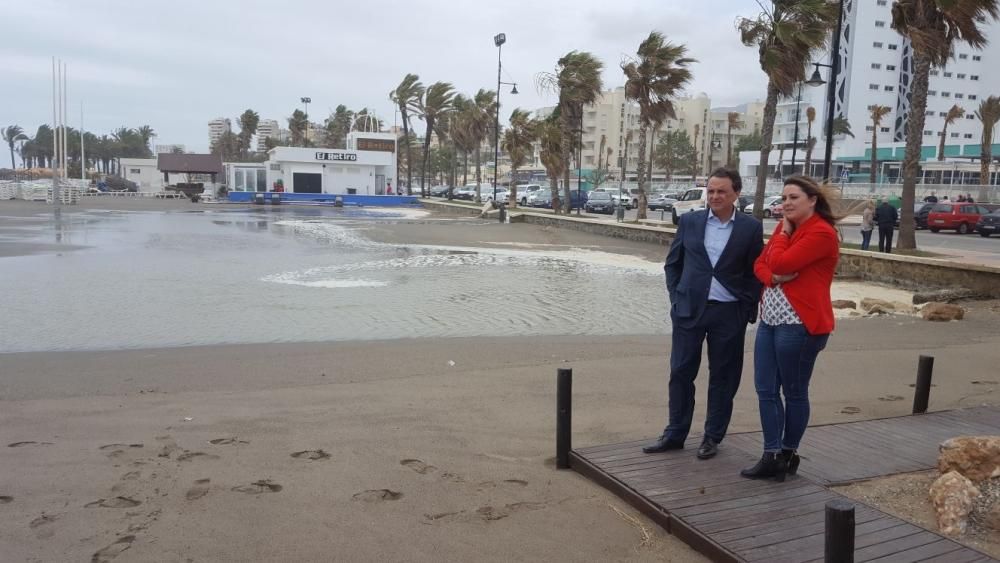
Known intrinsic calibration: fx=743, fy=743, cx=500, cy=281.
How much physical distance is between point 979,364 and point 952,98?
104982mm

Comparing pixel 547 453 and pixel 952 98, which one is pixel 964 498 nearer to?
pixel 547 453

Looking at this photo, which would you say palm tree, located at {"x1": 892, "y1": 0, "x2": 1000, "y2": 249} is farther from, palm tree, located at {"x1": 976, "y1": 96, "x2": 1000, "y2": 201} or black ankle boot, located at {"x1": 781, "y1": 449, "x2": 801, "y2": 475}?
palm tree, located at {"x1": 976, "y1": 96, "x2": 1000, "y2": 201}

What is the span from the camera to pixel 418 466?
4.79 meters

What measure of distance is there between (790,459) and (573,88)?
33.9m

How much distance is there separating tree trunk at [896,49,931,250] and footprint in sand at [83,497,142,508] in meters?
17.8

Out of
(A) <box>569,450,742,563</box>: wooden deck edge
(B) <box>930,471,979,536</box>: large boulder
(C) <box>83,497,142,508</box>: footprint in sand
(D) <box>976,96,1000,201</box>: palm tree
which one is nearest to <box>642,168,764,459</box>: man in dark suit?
(A) <box>569,450,742,563</box>: wooden deck edge

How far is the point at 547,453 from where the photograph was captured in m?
5.09

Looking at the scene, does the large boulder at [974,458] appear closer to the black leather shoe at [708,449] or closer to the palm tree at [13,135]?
the black leather shoe at [708,449]

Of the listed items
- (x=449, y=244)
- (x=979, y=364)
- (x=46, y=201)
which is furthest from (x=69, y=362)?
(x=46, y=201)

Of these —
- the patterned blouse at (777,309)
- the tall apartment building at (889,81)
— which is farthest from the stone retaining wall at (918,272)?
the tall apartment building at (889,81)

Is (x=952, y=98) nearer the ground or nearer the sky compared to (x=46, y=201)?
nearer the sky

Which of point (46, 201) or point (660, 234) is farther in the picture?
point (46, 201)

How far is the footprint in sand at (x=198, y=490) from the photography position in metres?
4.24

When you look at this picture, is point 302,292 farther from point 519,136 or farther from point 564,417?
point 519,136
